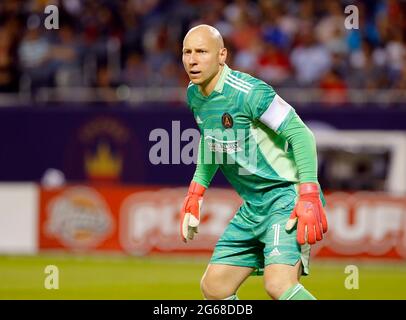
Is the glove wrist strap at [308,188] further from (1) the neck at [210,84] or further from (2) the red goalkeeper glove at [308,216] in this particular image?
(1) the neck at [210,84]

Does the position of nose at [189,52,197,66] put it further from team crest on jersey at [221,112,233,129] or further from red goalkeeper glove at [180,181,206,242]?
red goalkeeper glove at [180,181,206,242]

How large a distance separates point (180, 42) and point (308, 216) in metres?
11.1

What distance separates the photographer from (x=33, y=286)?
39.8 ft

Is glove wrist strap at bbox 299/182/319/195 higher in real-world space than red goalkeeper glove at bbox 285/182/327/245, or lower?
higher

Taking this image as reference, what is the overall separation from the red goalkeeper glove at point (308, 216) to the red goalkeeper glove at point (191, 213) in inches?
37.6

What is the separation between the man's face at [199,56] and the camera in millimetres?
7145

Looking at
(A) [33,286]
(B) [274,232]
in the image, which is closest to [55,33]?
(A) [33,286]

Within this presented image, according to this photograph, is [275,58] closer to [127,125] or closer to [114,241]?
[127,125]

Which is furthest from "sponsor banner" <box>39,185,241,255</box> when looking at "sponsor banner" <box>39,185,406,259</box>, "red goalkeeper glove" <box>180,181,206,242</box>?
"red goalkeeper glove" <box>180,181,206,242</box>

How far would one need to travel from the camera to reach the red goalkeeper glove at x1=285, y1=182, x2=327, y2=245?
6836 millimetres

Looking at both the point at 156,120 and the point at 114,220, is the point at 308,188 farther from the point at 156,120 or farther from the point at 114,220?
the point at 156,120

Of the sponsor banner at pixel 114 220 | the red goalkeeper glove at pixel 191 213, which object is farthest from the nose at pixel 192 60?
the sponsor banner at pixel 114 220
